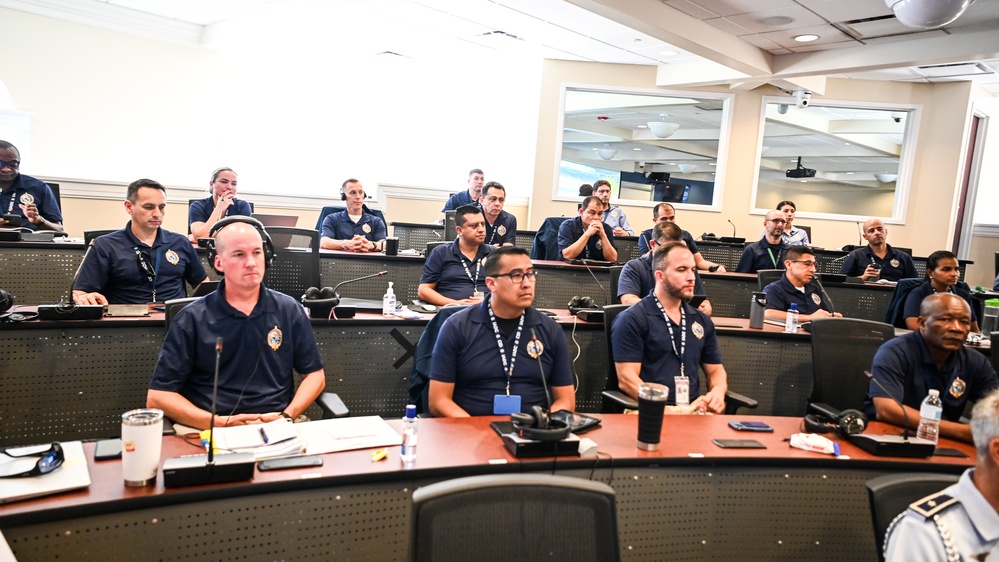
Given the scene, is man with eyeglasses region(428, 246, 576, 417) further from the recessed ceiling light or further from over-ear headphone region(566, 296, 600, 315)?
the recessed ceiling light

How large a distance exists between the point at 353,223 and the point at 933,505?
5.60 m

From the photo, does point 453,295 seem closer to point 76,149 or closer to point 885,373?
point 885,373

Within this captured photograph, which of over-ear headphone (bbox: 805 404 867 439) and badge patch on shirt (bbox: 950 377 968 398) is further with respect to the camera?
badge patch on shirt (bbox: 950 377 968 398)

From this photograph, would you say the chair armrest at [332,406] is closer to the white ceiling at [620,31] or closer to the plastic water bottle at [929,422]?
the plastic water bottle at [929,422]

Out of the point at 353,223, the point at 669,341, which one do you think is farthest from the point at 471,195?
the point at 669,341

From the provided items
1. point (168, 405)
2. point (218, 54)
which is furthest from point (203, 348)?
point (218, 54)

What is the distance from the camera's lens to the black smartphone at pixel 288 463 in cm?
174

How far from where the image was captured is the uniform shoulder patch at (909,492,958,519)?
1.27 m

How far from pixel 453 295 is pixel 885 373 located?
2.62 m

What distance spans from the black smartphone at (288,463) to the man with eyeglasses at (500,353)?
0.84 meters

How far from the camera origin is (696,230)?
30.8ft

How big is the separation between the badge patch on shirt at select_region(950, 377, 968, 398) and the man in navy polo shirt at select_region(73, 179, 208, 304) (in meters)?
3.98

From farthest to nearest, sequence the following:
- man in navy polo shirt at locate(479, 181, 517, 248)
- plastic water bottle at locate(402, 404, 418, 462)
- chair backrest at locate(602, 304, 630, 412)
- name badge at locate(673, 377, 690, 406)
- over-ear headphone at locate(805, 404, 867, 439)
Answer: man in navy polo shirt at locate(479, 181, 517, 248) → chair backrest at locate(602, 304, 630, 412) → name badge at locate(673, 377, 690, 406) → over-ear headphone at locate(805, 404, 867, 439) → plastic water bottle at locate(402, 404, 418, 462)

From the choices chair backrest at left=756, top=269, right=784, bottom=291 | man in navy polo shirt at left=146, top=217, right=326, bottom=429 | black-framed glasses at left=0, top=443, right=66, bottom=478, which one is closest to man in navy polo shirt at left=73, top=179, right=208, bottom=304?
man in navy polo shirt at left=146, top=217, right=326, bottom=429
